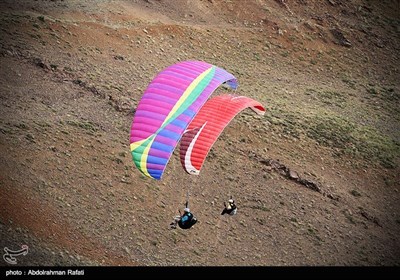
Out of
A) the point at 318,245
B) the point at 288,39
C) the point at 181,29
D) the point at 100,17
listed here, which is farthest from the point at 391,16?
the point at 318,245

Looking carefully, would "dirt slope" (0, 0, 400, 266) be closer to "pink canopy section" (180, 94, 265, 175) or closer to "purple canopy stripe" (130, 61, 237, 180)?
"pink canopy section" (180, 94, 265, 175)

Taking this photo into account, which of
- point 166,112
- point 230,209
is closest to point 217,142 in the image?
point 230,209

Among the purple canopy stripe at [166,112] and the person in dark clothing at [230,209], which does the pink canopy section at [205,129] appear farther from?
the person in dark clothing at [230,209]

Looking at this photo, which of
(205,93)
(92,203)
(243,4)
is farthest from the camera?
(243,4)

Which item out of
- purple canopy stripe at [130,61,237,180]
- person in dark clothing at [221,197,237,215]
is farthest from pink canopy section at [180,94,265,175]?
person in dark clothing at [221,197,237,215]

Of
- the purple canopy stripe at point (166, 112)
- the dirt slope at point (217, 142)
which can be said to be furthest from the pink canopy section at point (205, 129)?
the dirt slope at point (217, 142)

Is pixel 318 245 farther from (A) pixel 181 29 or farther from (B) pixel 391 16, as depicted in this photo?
(B) pixel 391 16
